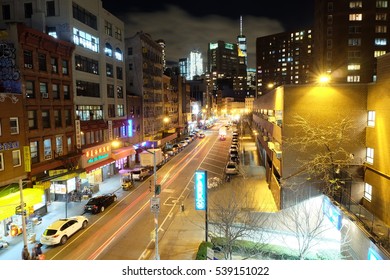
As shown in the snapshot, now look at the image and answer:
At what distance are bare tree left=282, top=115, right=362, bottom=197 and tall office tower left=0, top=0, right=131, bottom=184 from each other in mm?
21694

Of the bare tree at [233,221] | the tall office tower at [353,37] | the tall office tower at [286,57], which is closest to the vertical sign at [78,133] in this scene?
the bare tree at [233,221]

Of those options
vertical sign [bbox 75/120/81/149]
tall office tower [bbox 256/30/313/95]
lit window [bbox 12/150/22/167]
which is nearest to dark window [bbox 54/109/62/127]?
vertical sign [bbox 75/120/81/149]

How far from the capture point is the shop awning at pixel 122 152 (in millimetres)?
41000

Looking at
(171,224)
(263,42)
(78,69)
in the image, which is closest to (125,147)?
(78,69)

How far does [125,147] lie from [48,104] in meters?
17.7

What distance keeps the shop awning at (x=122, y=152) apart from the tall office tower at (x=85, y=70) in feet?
1.04

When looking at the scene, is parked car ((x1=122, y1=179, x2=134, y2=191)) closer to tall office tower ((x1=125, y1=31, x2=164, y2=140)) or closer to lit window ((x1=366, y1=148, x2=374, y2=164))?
tall office tower ((x1=125, y1=31, x2=164, y2=140))

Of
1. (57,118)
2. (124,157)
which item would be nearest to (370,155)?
(57,118)

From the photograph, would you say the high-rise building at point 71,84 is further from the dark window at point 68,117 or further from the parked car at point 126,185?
the parked car at point 126,185

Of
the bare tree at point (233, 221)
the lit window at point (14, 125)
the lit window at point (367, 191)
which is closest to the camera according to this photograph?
the bare tree at point (233, 221)

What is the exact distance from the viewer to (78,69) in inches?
1372

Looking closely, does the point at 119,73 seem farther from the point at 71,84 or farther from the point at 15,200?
the point at 15,200

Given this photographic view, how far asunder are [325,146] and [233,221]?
9.50 m

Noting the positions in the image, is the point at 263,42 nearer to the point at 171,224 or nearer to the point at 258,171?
the point at 258,171
